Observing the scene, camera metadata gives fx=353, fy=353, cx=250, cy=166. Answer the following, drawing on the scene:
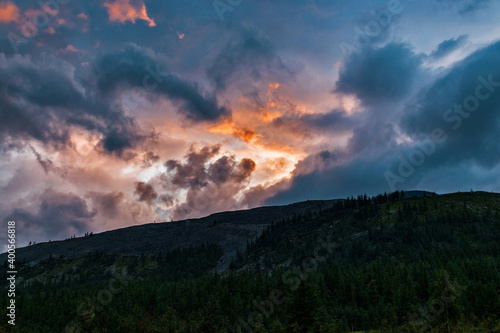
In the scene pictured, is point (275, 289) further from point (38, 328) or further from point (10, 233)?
point (10, 233)

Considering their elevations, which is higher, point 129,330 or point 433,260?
point 433,260

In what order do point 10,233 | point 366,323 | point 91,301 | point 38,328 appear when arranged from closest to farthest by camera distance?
point 10,233
point 366,323
point 38,328
point 91,301

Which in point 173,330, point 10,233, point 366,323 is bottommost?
point 366,323

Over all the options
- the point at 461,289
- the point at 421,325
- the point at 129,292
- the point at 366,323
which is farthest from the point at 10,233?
the point at 129,292

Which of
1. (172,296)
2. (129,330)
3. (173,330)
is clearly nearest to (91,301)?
(172,296)

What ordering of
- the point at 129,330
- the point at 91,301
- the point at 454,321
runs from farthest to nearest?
1. the point at 91,301
2. the point at 129,330
3. the point at 454,321

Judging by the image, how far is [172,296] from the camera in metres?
180

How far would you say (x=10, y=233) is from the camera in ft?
218

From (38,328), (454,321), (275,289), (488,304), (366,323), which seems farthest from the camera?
(275,289)

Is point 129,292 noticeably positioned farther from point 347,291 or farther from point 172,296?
point 347,291

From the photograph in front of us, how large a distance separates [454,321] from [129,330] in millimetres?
110153

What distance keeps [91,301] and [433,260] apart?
168029 mm

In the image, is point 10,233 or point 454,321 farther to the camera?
point 454,321

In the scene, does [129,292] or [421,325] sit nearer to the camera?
[421,325]
